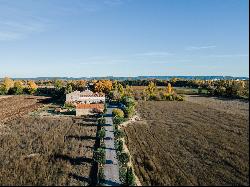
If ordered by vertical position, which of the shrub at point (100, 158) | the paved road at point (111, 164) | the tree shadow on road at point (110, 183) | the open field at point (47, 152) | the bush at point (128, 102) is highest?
the bush at point (128, 102)

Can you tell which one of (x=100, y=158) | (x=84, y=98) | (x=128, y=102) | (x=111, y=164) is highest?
(x=84, y=98)

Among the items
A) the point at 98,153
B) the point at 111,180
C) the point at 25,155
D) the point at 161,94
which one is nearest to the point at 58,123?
the point at 25,155

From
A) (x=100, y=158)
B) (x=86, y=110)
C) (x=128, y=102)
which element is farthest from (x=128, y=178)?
(x=128, y=102)

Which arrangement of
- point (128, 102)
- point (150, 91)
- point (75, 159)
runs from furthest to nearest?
point (150, 91) < point (128, 102) < point (75, 159)

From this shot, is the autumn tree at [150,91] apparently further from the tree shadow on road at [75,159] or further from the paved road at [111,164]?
the tree shadow on road at [75,159]

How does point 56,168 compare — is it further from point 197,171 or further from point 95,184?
point 197,171

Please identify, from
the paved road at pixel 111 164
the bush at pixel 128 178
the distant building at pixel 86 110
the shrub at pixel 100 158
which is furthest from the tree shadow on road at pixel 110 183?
the distant building at pixel 86 110

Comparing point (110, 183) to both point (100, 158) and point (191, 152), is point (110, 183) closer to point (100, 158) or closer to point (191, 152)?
point (100, 158)
